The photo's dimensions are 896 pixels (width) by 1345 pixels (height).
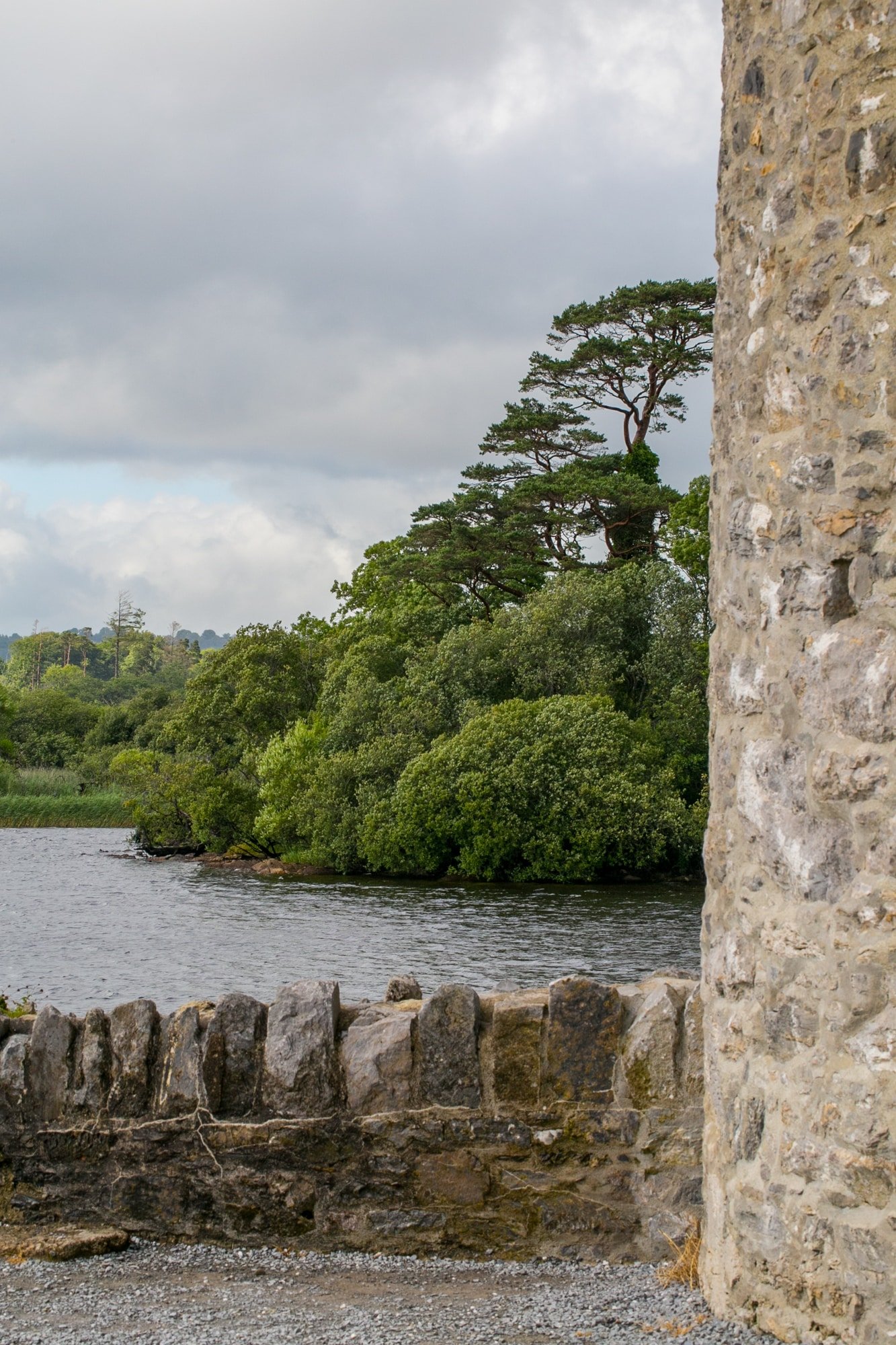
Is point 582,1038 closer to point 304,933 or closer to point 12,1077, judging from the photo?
point 12,1077

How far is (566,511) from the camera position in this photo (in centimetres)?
4200

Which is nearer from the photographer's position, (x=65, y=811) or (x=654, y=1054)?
(x=654, y=1054)

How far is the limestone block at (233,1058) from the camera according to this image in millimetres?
4438

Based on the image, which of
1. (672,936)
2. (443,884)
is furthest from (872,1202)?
(443,884)

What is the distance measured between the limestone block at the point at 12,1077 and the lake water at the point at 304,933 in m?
9.23

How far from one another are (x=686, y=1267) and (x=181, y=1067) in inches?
74.4

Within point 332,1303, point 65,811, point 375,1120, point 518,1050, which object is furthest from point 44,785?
point 332,1303

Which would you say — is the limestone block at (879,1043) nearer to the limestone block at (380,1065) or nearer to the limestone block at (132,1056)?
the limestone block at (380,1065)

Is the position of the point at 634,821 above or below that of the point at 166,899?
above

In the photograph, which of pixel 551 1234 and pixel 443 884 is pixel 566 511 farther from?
pixel 551 1234

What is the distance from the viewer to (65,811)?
190 ft

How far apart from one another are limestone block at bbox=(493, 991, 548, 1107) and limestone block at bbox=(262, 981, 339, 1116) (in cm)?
60

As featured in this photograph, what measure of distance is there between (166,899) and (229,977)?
12063 mm

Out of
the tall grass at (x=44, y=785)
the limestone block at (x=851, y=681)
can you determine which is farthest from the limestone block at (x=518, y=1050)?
the tall grass at (x=44, y=785)
